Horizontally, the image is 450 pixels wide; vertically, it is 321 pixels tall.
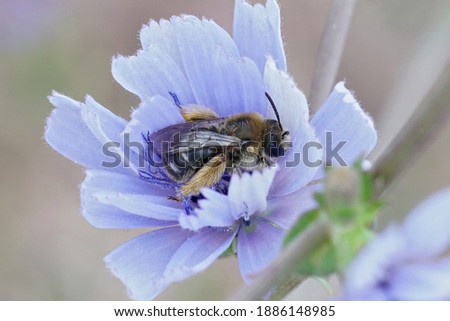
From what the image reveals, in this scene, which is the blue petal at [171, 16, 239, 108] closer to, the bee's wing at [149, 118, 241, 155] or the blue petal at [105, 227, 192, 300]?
the bee's wing at [149, 118, 241, 155]

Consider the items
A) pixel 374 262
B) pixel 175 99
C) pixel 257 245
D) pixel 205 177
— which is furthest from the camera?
pixel 175 99

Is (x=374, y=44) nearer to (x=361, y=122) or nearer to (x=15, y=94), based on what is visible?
(x=15, y=94)

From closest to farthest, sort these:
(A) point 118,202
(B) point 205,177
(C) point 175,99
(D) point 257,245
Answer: (A) point 118,202, (D) point 257,245, (B) point 205,177, (C) point 175,99

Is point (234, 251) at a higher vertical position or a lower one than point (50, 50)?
lower

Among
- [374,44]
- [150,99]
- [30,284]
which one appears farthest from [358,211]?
[374,44]

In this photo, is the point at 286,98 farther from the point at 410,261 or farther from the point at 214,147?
the point at 410,261

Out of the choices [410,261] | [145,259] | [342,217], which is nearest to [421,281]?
[410,261]
